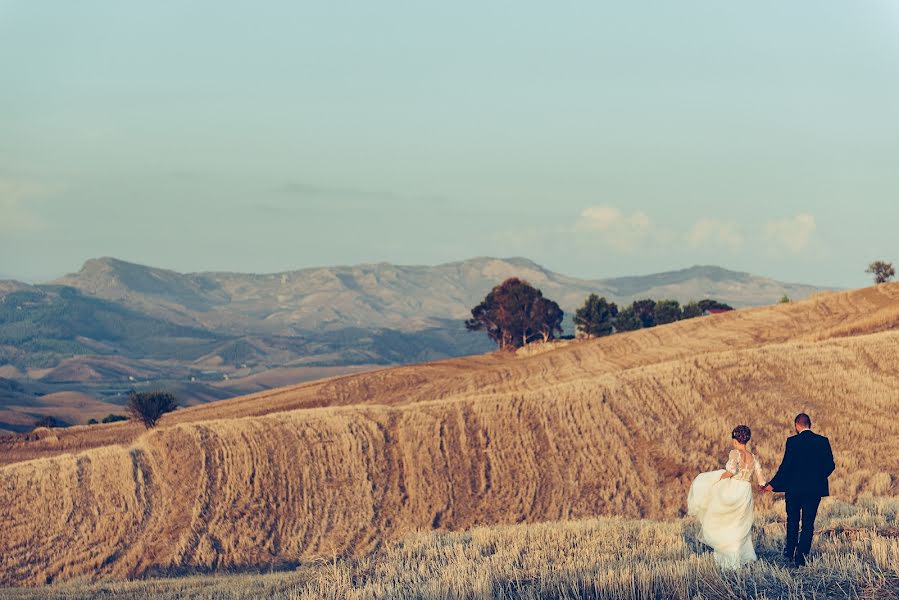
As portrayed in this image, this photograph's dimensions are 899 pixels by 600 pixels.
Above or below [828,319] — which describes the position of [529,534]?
below

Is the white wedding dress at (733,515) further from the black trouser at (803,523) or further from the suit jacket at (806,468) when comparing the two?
the black trouser at (803,523)

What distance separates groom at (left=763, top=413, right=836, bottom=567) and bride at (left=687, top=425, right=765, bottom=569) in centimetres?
47

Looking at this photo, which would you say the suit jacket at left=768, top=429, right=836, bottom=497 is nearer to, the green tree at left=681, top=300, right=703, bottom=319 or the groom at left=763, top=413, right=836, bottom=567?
the groom at left=763, top=413, right=836, bottom=567

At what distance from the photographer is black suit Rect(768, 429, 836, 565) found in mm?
13164

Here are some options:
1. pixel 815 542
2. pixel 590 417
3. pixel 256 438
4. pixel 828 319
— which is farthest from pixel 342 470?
pixel 828 319

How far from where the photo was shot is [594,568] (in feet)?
43.1

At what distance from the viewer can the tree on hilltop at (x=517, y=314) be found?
381 ft

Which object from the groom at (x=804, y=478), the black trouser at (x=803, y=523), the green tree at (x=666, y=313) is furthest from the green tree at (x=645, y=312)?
the groom at (x=804, y=478)

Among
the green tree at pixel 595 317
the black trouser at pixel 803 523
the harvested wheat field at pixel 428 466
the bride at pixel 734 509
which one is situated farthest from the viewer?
the green tree at pixel 595 317

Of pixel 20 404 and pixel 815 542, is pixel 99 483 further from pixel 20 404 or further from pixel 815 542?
pixel 20 404

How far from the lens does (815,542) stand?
1448cm

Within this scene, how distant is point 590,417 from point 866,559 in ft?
84.3

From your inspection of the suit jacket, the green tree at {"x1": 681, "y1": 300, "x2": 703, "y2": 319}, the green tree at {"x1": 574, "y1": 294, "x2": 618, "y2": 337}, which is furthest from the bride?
the green tree at {"x1": 681, "y1": 300, "x2": 703, "y2": 319}

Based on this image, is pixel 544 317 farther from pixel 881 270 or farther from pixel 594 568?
pixel 594 568
